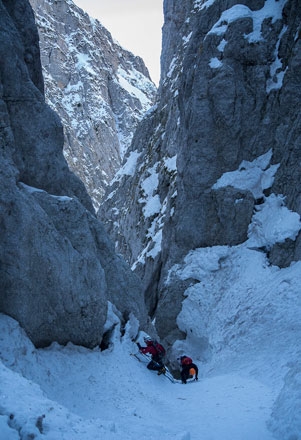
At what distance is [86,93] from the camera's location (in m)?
125

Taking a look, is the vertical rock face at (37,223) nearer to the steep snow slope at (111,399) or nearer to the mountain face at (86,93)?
the steep snow slope at (111,399)

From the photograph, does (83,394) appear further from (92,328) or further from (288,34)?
(288,34)

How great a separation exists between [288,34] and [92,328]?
2135cm

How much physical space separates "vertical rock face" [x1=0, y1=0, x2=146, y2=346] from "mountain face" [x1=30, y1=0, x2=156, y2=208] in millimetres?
93960

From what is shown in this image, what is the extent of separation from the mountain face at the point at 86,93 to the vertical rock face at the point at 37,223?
94.0 metres

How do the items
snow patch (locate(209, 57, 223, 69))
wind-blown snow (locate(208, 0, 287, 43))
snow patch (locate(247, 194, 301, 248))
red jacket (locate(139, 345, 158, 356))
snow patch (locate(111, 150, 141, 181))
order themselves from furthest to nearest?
snow patch (locate(111, 150, 141, 181)) → snow patch (locate(209, 57, 223, 69)) → wind-blown snow (locate(208, 0, 287, 43)) → snow patch (locate(247, 194, 301, 248)) → red jacket (locate(139, 345, 158, 356))

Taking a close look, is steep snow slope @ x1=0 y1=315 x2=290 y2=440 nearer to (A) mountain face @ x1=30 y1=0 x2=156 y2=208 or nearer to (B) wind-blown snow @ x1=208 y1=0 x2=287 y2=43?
(B) wind-blown snow @ x1=208 y1=0 x2=287 y2=43

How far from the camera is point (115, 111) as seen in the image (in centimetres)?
13488

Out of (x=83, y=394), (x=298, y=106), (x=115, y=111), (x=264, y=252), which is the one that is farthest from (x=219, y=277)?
(x=115, y=111)

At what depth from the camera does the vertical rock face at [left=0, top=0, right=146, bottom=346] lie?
10312 millimetres

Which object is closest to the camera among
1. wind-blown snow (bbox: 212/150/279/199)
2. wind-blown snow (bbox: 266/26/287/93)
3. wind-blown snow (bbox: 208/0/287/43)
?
wind-blown snow (bbox: 212/150/279/199)

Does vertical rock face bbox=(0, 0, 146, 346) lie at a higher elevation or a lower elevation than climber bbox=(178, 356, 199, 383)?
higher

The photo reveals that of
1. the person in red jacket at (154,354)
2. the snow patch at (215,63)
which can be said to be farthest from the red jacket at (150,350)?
the snow patch at (215,63)

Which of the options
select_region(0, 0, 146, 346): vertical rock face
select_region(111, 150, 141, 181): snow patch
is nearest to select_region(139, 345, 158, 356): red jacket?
select_region(0, 0, 146, 346): vertical rock face
